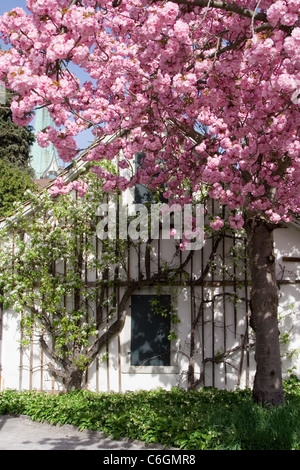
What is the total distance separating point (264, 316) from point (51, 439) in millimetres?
3338

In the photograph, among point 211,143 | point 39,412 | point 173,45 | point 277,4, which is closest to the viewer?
point 277,4

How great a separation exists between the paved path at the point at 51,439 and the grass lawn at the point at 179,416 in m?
0.11

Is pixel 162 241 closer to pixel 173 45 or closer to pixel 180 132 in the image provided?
pixel 180 132

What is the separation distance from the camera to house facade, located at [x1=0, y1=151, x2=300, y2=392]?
10336 mm

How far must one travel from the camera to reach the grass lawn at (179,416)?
5.83 m

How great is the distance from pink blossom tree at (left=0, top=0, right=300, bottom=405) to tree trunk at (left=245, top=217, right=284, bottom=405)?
1 cm

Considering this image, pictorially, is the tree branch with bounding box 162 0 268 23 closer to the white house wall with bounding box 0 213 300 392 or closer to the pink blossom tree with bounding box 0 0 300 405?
the pink blossom tree with bounding box 0 0 300 405

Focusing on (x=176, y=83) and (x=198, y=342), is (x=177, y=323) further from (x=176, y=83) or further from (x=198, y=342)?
(x=176, y=83)

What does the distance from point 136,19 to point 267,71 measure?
5.81 feet

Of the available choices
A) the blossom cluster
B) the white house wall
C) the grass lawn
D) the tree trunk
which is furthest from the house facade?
the tree trunk

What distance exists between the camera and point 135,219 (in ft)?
35.3

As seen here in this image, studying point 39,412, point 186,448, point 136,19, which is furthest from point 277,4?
point 39,412

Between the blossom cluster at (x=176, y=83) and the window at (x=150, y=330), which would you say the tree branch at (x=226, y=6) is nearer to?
the blossom cluster at (x=176, y=83)

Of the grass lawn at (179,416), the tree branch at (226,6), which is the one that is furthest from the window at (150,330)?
the tree branch at (226,6)
